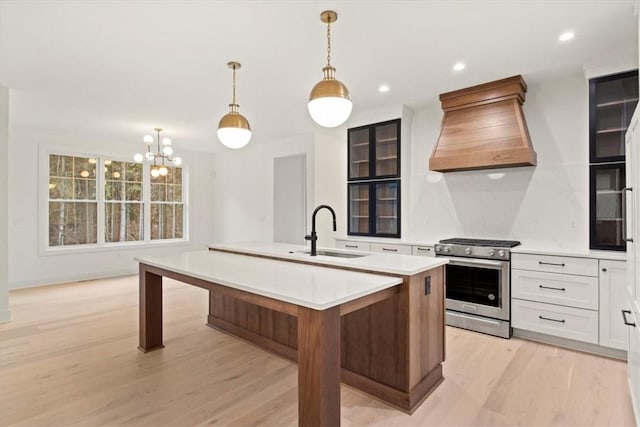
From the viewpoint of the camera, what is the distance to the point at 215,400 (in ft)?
7.41

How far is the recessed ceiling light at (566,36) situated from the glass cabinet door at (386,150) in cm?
205

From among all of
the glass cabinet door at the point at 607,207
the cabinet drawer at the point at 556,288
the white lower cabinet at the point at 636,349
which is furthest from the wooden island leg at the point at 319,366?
the glass cabinet door at the point at 607,207

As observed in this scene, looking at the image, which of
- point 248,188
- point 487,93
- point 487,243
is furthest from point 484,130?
point 248,188

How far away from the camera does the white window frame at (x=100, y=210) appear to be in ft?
18.4

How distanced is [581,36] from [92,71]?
4340 mm

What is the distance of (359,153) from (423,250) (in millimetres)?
1761

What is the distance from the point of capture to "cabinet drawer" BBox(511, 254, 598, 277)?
299 cm

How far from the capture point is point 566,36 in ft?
8.77

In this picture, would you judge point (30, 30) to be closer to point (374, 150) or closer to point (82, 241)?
point (374, 150)

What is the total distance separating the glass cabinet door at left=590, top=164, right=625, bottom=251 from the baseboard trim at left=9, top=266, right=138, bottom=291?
7.19 meters

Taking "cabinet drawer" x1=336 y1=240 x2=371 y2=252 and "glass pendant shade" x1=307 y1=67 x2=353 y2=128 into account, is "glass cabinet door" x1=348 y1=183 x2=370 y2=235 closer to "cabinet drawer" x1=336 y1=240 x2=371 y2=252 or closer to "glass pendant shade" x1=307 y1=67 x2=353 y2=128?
"cabinet drawer" x1=336 y1=240 x2=371 y2=252

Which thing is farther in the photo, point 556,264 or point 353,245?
point 353,245

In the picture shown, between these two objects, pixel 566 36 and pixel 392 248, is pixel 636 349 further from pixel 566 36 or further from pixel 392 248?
pixel 392 248

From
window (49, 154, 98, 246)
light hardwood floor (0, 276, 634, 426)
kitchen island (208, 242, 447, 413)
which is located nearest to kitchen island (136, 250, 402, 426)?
kitchen island (208, 242, 447, 413)
